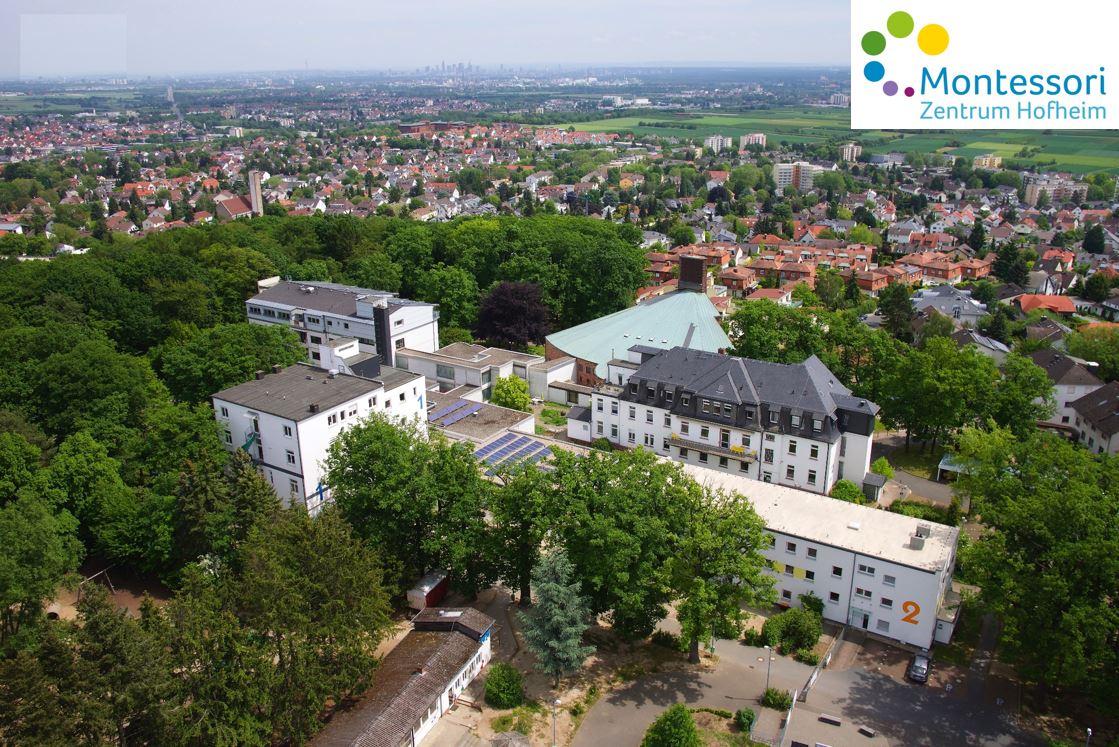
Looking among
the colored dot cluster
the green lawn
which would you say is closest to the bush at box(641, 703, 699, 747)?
the colored dot cluster

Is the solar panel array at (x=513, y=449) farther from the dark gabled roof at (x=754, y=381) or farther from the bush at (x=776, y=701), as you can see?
the bush at (x=776, y=701)

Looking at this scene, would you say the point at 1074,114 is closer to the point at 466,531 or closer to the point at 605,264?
the point at 466,531

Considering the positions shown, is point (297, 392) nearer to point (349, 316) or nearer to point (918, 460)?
point (349, 316)

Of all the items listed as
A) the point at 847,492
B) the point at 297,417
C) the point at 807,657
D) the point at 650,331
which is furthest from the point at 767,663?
the point at 650,331

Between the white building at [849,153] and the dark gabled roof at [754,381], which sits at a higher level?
the white building at [849,153]

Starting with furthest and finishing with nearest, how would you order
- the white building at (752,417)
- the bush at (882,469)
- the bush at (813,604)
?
→ the bush at (882,469) < the white building at (752,417) < the bush at (813,604)

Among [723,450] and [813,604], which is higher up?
[723,450]

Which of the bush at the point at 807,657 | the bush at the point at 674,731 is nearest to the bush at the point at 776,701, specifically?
the bush at the point at 807,657
